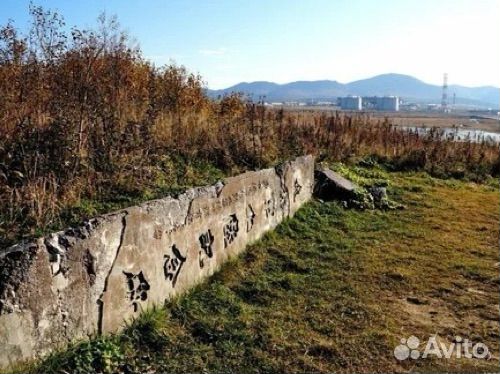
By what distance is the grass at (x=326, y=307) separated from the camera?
141 inches

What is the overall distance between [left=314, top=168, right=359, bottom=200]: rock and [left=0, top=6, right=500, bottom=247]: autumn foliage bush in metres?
0.97

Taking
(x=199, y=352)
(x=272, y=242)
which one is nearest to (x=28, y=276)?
(x=199, y=352)

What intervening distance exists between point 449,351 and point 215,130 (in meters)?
5.99

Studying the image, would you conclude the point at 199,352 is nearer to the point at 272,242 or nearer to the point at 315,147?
the point at 272,242

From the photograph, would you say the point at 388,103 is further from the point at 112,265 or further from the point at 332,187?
the point at 112,265

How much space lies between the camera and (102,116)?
700cm

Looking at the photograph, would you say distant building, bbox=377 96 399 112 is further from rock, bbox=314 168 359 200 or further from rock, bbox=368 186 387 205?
rock, bbox=314 168 359 200

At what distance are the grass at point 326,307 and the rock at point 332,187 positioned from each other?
0.68 m

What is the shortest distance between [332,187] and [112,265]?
212 inches

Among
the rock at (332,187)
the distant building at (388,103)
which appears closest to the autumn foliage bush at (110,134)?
the rock at (332,187)

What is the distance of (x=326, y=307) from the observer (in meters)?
4.55

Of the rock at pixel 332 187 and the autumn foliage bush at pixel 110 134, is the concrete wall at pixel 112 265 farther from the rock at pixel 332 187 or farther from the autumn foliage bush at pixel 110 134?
the rock at pixel 332 187

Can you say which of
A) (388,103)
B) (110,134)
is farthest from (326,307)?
(388,103)

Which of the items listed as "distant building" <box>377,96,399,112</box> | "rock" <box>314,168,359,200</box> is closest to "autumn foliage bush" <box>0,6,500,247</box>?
"rock" <box>314,168,359,200</box>
